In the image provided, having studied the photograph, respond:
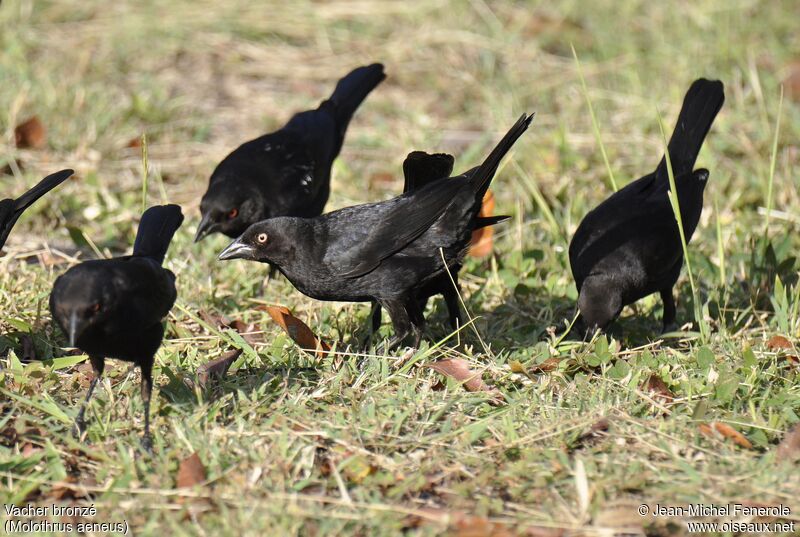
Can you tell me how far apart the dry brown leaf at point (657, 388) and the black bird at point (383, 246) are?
114 centimetres

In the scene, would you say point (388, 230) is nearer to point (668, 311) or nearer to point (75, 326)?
point (668, 311)

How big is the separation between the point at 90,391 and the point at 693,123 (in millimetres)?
3675

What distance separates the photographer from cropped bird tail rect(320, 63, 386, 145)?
7.14 m

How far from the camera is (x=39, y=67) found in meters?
8.58

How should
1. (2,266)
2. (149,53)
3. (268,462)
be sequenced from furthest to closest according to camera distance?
(149,53), (2,266), (268,462)

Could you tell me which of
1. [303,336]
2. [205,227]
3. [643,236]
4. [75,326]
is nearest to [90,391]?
[75,326]

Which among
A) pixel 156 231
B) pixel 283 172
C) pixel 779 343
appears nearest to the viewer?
pixel 156 231

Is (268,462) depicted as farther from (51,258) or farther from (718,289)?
(718,289)

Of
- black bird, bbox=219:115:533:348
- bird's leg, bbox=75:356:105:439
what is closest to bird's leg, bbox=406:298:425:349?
black bird, bbox=219:115:533:348

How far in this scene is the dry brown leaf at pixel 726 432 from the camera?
13.2ft

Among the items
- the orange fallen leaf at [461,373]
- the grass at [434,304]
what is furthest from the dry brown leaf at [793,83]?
the orange fallen leaf at [461,373]

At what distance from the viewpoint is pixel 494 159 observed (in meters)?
4.84

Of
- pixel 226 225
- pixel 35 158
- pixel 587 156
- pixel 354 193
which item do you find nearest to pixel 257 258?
pixel 226 225

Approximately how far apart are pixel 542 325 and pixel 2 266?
9.61ft
